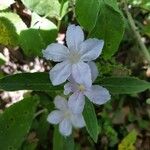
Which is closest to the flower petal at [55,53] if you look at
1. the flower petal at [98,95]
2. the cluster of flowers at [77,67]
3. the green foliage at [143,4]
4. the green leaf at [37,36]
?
the cluster of flowers at [77,67]

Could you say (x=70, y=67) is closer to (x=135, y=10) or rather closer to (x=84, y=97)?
(x=84, y=97)

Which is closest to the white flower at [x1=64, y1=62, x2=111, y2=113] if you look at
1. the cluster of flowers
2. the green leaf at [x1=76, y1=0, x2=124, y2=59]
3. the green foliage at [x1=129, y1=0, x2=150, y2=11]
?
the cluster of flowers

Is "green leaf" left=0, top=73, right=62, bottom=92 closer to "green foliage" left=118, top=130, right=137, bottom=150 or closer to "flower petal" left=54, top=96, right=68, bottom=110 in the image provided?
"flower petal" left=54, top=96, right=68, bottom=110

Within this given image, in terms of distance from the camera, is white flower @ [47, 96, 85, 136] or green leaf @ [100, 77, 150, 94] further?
white flower @ [47, 96, 85, 136]

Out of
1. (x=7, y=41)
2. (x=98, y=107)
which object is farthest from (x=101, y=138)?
(x=7, y=41)

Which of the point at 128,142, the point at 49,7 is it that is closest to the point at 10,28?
the point at 49,7
